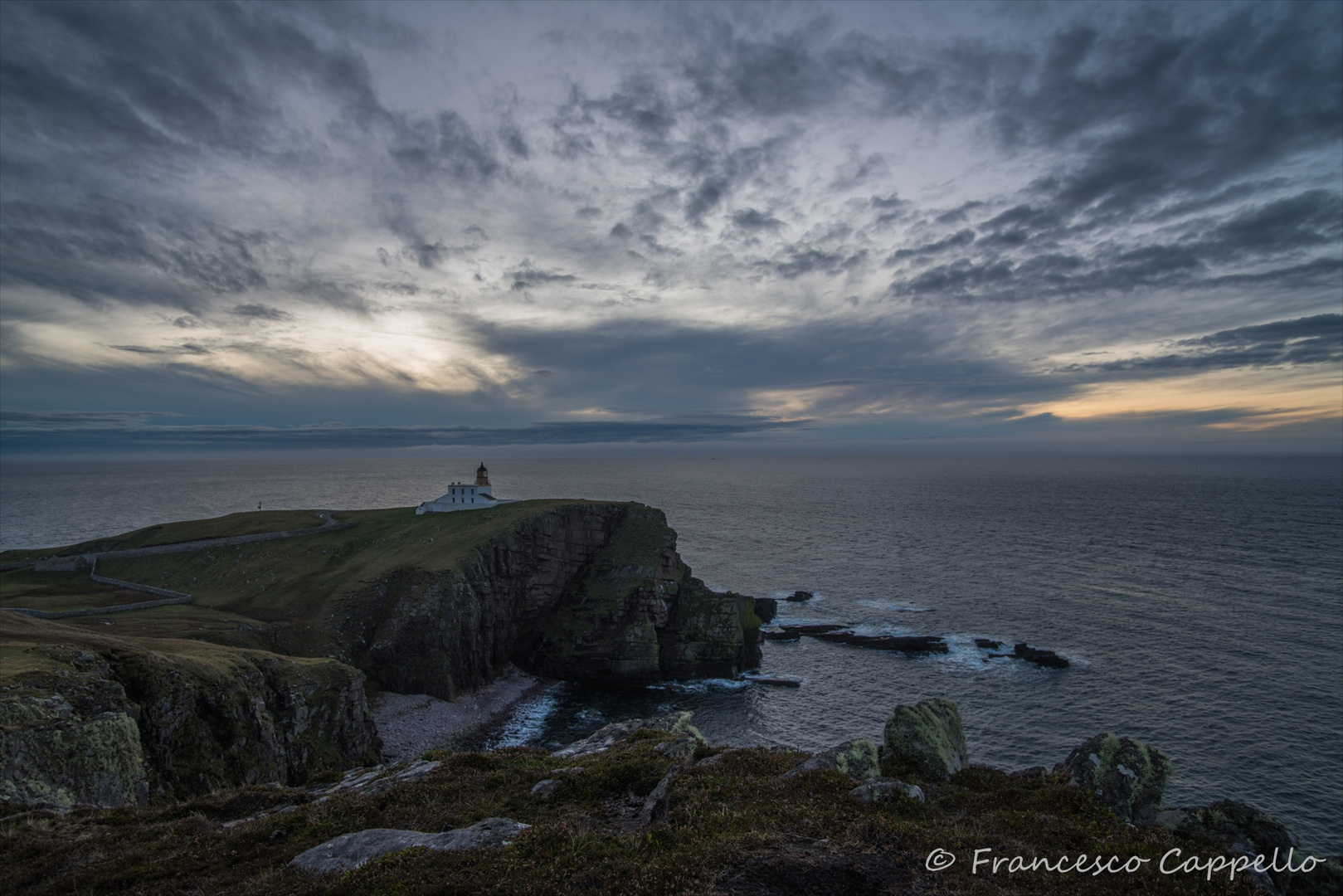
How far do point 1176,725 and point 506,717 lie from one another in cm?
5811

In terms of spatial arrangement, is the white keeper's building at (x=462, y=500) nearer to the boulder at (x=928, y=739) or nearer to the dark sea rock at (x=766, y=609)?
the dark sea rock at (x=766, y=609)

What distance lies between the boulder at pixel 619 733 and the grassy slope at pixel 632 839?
4983 millimetres

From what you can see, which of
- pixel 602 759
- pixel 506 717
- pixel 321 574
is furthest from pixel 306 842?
pixel 321 574

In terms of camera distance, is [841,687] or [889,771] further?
[841,687]

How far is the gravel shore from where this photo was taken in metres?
48.7

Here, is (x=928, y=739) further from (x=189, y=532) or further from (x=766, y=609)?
(x=189, y=532)

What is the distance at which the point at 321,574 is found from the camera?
231 ft

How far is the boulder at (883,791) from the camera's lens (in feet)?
46.1

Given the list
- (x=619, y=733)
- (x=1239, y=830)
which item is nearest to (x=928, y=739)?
(x=1239, y=830)

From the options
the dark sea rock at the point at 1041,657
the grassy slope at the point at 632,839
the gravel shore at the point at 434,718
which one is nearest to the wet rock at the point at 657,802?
the grassy slope at the point at 632,839

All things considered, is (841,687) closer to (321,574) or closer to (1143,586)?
(1143,586)

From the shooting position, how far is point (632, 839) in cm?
1211

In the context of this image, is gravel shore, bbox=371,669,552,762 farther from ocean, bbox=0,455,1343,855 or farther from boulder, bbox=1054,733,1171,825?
boulder, bbox=1054,733,1171,825

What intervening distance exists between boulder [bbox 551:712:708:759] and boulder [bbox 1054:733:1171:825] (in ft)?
40.9
